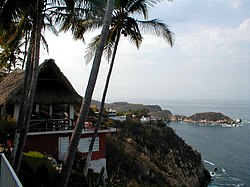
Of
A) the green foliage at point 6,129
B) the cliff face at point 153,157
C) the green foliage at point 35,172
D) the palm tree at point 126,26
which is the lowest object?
the cliff face at point 153,157

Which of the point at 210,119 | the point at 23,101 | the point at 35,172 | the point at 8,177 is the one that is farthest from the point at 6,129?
the point at 210,119

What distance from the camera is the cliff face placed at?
2406 cm

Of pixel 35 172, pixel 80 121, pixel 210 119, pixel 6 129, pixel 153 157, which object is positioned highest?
pixel 80 121

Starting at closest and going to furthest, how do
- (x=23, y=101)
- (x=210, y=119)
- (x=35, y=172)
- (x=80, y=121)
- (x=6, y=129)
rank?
(x=80, y=121) < (x=35, y=172) < (x=23, y=101) < (x=6, y=129) < (x=210, y=119)

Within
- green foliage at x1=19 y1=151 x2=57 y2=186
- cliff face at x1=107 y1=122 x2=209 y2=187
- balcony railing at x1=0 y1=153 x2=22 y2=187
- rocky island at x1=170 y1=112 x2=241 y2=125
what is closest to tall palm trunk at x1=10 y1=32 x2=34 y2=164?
green foliage at x1=19 y1=151 x2=57 y2=186

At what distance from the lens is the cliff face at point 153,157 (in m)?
24.1

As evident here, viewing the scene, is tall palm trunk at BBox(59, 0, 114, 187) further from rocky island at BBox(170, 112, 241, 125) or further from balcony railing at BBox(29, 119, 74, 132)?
rocky island at BBox(170, 112, 241, 125)

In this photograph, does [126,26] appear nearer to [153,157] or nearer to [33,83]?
[33,83]

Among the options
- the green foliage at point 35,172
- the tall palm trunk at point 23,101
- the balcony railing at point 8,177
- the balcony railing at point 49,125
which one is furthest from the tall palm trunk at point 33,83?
the balcony railing at point 49,125

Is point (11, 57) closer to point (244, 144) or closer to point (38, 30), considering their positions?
point (38, 30)

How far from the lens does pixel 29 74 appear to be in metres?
10.9

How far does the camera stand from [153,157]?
33.6m

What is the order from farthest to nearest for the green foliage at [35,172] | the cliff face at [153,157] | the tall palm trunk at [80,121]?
the cliff face at [153,157] < the green foliage at [35,172] < the tall palm trunk at [80,121]

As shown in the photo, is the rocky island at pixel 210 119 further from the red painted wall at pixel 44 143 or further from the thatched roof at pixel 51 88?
the red painted wall at pixel 44 143
